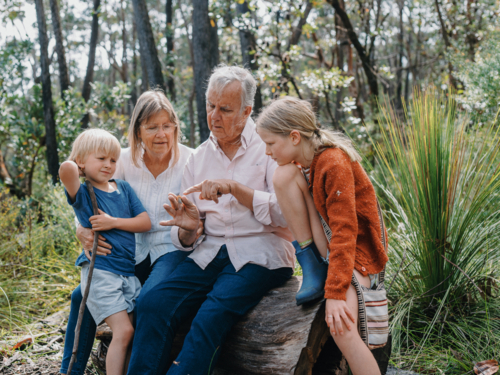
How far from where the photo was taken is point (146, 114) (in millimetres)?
2557

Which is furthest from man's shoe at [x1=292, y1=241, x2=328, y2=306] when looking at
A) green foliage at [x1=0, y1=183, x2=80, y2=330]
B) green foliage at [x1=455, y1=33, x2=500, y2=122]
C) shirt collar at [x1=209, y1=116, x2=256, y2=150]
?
green foliage at [x1=455, y1=33, x2=500, y2=122]

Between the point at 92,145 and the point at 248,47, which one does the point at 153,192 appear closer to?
the point at 92,145

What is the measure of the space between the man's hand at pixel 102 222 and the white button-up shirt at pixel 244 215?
36 cm

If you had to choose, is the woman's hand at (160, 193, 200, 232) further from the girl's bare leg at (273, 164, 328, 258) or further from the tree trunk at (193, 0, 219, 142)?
the tree trunk at (193, 0, 219, 142)

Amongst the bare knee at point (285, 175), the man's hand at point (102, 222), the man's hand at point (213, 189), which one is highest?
the bare knee at point (285, 175)

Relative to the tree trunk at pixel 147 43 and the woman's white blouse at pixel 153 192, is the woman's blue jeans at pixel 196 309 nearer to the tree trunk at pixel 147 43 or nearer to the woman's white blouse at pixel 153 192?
the woman's white blouse at pixel 153 192

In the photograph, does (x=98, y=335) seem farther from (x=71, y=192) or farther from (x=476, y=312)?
(x=476, y=312)

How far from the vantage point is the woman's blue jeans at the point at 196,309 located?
1.93m

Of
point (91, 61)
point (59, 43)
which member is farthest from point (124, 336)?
point (91, 61)

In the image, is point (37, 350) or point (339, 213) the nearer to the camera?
point (339, 213)

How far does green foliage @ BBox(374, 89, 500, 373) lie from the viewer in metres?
2.47

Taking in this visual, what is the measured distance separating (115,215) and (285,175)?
109 cm

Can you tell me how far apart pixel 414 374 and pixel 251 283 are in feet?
3.50

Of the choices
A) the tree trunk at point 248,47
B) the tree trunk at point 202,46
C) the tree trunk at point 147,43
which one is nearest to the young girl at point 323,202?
the tree trunk at point 248,47
